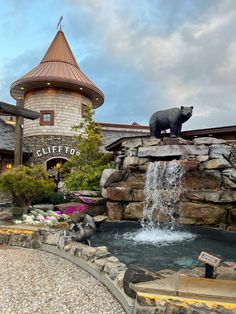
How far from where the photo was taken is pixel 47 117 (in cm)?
1859

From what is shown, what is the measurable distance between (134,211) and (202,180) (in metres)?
2.39

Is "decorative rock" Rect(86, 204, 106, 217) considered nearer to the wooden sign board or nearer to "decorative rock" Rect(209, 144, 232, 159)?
"decorative rock" Rect(209, 144, 232, 159)

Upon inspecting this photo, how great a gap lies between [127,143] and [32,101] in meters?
10.8

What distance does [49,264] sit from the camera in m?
4.57

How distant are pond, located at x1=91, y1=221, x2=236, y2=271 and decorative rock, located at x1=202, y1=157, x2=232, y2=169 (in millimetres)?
2000

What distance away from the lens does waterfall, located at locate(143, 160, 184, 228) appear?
8.59 m

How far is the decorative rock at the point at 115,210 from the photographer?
8.93m

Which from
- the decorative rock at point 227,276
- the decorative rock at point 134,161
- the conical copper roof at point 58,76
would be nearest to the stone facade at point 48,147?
the conical copper roof at point 58,76

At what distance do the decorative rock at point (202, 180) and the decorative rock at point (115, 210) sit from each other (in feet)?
7.40

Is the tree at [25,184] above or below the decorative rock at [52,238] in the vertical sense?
above

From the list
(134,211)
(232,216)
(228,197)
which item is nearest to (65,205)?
(134,211)

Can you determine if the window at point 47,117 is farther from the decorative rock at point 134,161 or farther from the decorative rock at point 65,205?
the decorative rock at point 65,205

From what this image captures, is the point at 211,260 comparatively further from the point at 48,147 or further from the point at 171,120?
the point at 48,147

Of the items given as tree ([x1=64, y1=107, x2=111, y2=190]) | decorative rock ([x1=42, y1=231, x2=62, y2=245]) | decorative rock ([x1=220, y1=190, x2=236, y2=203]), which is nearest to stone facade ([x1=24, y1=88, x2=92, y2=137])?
tree ([x1=64, y1=107, x2=111, y2=190])
